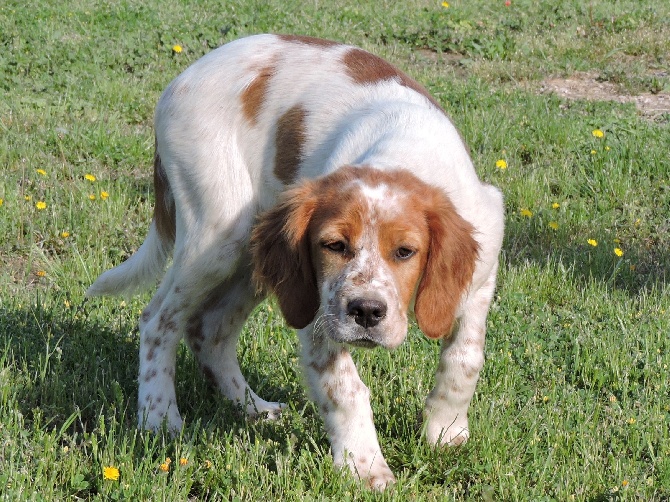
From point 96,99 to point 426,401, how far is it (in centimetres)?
467

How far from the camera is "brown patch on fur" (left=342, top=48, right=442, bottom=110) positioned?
13.4 ft

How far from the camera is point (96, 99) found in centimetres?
773

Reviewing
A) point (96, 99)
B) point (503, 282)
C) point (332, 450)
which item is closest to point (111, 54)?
point (96, 99)

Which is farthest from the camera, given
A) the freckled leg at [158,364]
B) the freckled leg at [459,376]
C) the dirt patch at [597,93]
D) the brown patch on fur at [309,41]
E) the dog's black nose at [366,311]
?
the dirt patch at [597,93]

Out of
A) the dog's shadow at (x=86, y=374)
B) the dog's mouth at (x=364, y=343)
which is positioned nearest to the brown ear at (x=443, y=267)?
the dog's mouth at (x=364, y=343)

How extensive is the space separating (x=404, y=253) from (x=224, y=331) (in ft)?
4.35

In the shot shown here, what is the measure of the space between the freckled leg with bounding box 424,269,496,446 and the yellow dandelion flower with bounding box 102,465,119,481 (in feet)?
3.78

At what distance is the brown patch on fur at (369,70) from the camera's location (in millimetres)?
4086

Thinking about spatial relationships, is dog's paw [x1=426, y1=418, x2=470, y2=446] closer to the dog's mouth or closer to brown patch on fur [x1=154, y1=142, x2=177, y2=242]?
the dog's mouth

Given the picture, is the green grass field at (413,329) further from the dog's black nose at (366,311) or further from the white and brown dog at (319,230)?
the dog's black nose at (366,311)

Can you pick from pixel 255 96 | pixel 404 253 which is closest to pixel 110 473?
pixel 404 253

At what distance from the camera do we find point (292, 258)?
11.5 feet

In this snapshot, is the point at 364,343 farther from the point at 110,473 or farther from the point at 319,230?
the point at 110,473

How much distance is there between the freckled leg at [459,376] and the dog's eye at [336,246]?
68 centimetres
